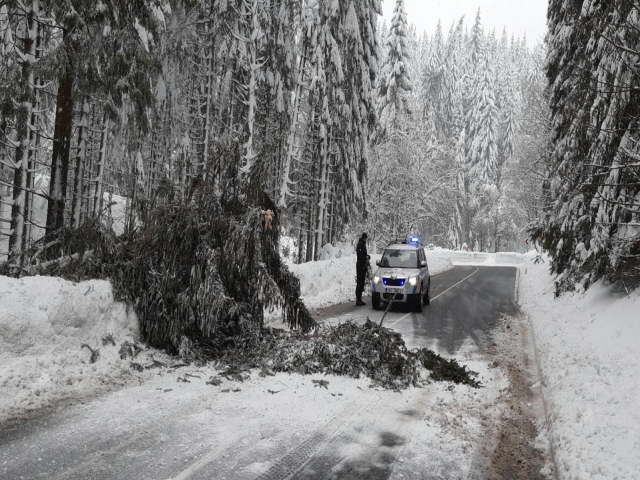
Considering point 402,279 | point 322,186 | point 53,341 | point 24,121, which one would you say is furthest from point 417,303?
point 24,121

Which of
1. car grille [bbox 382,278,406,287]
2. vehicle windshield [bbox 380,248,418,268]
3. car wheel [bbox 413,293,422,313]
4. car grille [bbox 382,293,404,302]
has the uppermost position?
vehicle windshield [bbox 380,248,418,268]

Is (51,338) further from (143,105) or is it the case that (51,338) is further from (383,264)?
(383,264)

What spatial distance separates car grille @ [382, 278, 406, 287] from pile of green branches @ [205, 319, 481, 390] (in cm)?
560

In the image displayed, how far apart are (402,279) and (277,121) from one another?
12273 millimetres

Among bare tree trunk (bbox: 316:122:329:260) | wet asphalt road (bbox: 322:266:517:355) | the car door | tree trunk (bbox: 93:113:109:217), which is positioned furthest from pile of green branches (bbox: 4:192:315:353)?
bare tree trunk (bbox: 316:122:329:260)

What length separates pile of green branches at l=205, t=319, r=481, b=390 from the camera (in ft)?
23.7

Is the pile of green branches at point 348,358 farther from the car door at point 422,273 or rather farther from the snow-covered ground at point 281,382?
the car door at point 422,273

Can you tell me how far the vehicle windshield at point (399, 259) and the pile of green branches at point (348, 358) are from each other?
679 cm

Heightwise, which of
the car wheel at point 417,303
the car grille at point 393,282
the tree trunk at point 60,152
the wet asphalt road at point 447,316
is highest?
the tree trunk at point 60,152

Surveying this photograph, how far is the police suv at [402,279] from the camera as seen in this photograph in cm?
1382

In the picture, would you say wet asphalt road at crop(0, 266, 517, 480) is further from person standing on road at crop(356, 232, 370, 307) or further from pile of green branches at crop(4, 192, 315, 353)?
person standing on road at crop(356, 232, 370, 307)

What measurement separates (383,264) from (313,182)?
11.9 meters

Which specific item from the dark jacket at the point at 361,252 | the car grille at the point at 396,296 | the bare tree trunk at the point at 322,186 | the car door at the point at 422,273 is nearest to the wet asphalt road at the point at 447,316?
the car grille at the point at 396,296

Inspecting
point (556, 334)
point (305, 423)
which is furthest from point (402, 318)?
point (305, 423)
